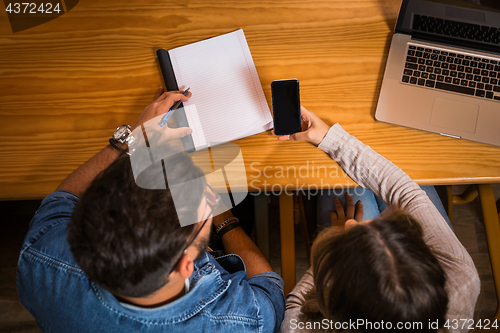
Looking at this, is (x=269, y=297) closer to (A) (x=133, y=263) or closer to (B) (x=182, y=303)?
(B) (x=182, y=303)

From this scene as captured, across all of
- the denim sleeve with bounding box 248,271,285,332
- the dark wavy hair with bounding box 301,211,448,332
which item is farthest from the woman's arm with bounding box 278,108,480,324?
the denim sleeve with bounding box 248,271,285,332

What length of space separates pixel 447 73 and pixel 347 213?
50 centimetres

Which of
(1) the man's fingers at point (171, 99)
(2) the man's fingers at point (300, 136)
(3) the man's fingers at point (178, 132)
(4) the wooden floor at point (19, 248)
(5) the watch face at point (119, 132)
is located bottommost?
(4) the wooden floor at point (19, 248)

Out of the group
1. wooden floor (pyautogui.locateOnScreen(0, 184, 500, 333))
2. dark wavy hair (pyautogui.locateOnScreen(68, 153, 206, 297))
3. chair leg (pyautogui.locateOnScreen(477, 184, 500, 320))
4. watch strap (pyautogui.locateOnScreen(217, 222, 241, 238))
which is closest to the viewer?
dark wavy hair (pyautogui.locateOnScreen(68, 153, 206, 297))

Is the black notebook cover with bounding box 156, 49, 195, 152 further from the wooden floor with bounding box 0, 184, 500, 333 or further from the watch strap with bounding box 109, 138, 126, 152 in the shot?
the wooden floor with bounding box 0, 184, 500, 333

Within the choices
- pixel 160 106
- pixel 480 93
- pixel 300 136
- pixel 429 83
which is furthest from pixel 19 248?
pixel 480 93

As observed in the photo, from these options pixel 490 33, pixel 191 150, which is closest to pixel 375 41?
pixel 490 33

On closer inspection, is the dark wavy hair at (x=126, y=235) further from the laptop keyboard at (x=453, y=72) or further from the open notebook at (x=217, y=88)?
the laptop keyboard at (x=453, y=72)

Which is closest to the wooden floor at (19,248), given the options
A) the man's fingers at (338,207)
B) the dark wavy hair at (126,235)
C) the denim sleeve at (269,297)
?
the man's fingers at (338,207)

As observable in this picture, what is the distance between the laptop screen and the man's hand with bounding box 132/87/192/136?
67 cm

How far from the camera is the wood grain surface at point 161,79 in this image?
81 centimetres

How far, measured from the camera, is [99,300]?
2.03ft

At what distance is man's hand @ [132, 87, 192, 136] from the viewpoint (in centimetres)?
80

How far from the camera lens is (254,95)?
2.77 ft
